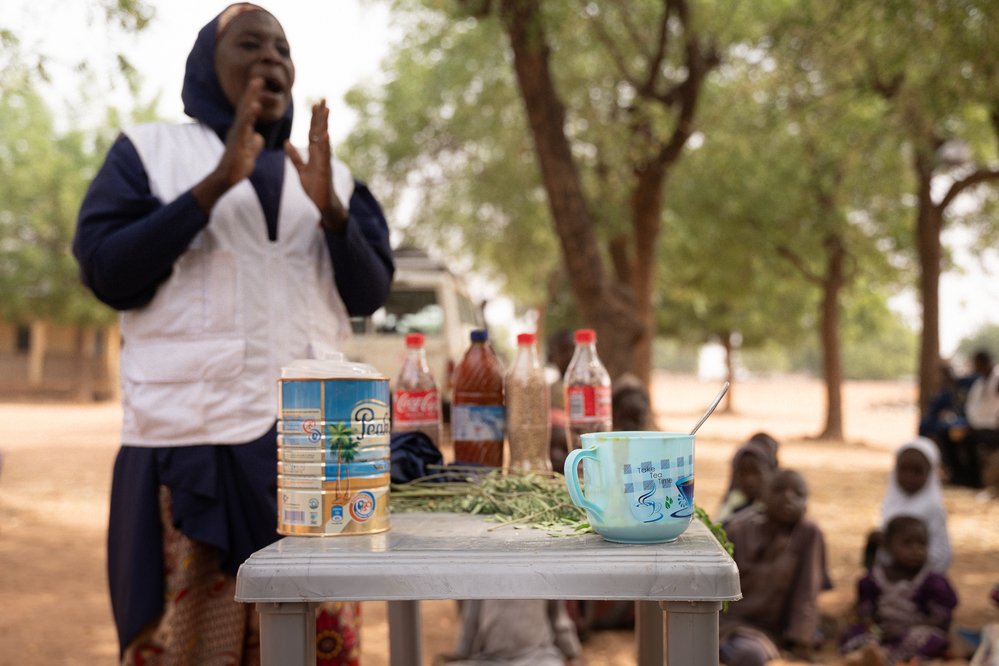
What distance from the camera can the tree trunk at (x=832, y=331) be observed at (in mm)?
18219

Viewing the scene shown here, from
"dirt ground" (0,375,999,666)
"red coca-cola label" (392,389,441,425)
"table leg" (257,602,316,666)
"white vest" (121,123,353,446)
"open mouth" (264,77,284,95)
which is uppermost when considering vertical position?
"open mouth" (264,77,284,95)

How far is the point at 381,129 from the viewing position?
64.4 ft

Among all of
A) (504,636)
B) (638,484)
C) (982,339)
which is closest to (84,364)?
(504,636)

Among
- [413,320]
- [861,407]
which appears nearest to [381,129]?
[413,320]

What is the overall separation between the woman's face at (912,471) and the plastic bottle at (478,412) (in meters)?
4.32

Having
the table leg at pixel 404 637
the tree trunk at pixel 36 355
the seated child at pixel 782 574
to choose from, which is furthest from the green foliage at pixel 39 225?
the table leg at pixel 404 637

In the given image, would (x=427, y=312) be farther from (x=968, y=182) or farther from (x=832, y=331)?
(x=832, y=331)

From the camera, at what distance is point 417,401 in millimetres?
2371

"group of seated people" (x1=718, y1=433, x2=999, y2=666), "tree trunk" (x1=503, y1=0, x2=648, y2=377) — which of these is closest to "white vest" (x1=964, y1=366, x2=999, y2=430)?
"tree trunk" (x1=503, y1=0, x2=648, y2=377)

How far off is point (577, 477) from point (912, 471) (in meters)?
4.91

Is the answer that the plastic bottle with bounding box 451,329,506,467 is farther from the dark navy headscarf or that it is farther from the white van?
the white van

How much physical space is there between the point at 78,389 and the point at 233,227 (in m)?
33.6

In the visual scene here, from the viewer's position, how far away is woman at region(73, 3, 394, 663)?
2061 mm

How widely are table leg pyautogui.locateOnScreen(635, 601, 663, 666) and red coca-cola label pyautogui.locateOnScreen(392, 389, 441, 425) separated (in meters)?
0.65
